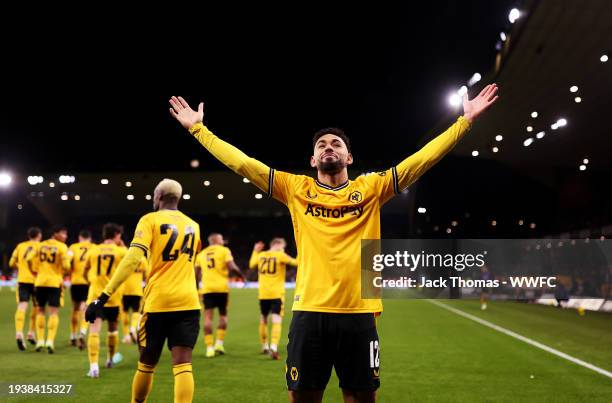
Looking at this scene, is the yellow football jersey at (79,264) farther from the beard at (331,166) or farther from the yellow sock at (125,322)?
the beard at (331,166)

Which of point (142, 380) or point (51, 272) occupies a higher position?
point (51, 272)

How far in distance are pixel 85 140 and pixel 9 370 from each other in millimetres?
23391

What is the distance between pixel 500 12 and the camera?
763 inches

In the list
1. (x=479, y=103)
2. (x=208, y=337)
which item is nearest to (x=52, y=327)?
(x=208, y=337)

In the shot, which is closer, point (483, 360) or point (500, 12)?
point (483, 360)

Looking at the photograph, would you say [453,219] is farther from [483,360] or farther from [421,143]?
[483,360]

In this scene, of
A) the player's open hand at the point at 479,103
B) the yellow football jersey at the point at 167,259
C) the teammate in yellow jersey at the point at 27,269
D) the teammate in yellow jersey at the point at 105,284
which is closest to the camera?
the player's open hand at the point at 479,103

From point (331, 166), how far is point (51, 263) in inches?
415

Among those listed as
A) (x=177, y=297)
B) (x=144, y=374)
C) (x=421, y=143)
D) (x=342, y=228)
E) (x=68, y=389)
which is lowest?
Answer: (x=68, y=389)

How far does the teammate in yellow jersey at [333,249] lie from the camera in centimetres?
332

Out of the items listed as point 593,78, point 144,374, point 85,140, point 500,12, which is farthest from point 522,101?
point 144,374

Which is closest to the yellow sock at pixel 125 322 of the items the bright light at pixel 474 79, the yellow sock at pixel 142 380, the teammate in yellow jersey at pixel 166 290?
the teammate in yellow jersey at pixel 166 290

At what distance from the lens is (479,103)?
153 inches

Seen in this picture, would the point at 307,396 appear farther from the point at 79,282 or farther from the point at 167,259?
the point at 79,282
